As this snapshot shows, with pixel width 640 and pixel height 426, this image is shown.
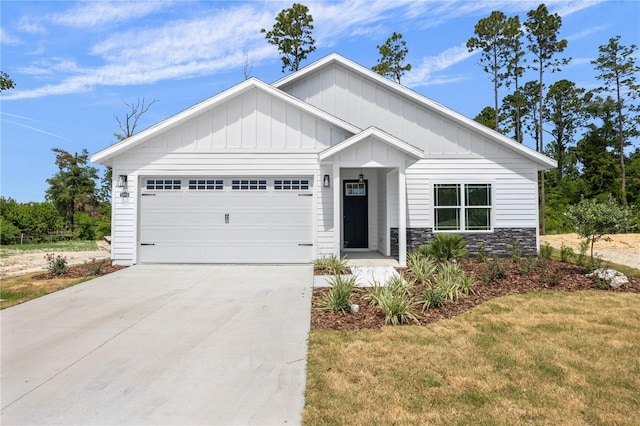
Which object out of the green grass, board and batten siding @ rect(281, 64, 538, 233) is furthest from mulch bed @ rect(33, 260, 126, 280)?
board and batten siding @ rect(281, 64, 538, 233)

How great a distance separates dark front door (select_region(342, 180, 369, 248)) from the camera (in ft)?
41.1

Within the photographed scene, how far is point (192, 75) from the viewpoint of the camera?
1764 cm

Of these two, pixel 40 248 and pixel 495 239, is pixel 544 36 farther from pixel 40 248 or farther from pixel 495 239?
pixel 40 248

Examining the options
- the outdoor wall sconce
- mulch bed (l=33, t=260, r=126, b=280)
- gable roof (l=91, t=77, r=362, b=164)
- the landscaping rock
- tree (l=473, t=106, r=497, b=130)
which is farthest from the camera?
tree (l=473, t=106, r=497, b=130)

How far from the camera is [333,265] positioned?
9047 mm

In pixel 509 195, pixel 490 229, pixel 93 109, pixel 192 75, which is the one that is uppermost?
pixel 192 75

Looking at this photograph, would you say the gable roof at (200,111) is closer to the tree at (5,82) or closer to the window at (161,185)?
the window at (161,185)

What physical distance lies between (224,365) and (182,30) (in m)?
13.4

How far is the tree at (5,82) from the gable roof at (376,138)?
1494 centimetres

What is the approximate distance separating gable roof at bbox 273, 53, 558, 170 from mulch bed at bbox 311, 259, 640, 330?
138 inches

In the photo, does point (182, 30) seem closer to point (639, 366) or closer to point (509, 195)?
point (509, 195)

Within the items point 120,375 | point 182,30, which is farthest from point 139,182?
point 120,375

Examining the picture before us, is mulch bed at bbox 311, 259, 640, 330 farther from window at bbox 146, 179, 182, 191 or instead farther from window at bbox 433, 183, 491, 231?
window at bbox 146, 179, 182, 191

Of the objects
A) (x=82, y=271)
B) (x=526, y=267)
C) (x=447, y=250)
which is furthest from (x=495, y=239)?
(x=82, y=271)
